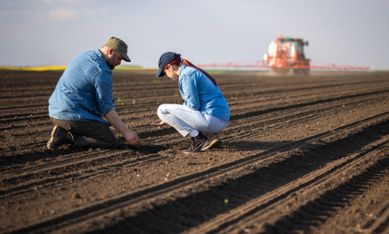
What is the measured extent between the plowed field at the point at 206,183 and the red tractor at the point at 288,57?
100 ft

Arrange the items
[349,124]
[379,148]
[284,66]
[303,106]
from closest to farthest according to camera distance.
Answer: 1. [379,148]
2. [349,124]
3. [303,106]
4. [284,66]

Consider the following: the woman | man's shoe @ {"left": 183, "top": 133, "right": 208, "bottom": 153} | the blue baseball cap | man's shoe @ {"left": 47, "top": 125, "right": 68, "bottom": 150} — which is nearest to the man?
man's shoe @ {"left": 47, "top": 125, "right": 68, "bottom": 150}

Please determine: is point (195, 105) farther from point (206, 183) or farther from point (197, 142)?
point (206, 183)

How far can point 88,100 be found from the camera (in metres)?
6.72

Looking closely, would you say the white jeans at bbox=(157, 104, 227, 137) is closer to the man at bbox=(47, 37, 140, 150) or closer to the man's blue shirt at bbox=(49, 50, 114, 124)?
the man at bbox=(47, 37, 140, 150)

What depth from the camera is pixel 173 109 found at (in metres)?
6.89

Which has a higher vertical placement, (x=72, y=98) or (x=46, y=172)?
(x=72, y=98)

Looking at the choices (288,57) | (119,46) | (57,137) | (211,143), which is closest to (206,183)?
(211,143)

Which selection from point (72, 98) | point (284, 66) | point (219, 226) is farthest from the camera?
point (284, 66)

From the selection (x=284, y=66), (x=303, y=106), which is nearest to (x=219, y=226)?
(x=303, y=106)

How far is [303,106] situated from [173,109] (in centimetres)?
728

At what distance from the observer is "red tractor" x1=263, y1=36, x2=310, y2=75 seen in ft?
130

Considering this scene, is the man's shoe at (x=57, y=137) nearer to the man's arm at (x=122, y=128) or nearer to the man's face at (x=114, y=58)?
the man's arm at (x=122, y=128)

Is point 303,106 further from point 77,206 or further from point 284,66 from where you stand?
point 284,66
